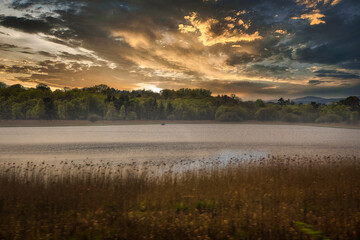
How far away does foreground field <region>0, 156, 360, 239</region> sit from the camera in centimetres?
643

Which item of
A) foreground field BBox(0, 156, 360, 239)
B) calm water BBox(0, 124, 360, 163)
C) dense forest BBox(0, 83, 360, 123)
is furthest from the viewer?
dense forest BBox(0, 83, 360, 123)

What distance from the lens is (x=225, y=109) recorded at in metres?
198

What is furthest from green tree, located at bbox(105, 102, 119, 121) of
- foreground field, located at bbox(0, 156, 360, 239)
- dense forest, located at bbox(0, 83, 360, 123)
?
foreground field, located at bbox(0, 156, 360, 239)

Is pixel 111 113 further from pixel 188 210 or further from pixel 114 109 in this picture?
pixel 188 210

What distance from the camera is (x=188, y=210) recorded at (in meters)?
8.56

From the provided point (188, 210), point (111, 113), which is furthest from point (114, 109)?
point (188, 210)

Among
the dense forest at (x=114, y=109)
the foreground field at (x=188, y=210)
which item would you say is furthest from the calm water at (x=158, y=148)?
the dense forest at (x=114, y=109)

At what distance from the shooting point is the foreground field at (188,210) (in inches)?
253

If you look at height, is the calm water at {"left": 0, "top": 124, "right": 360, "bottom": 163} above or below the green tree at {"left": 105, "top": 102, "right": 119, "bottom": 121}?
below

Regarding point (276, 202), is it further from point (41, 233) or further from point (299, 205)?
point (41, 233)

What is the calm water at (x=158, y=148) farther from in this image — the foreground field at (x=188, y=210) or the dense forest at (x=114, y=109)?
the dense forest at (x=114, y=109)

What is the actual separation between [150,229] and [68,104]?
161 metres

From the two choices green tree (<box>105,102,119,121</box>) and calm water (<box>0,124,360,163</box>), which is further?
green tree (<box>105,102,119,121</box>)

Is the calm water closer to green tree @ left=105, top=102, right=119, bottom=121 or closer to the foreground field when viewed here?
the foreground field
